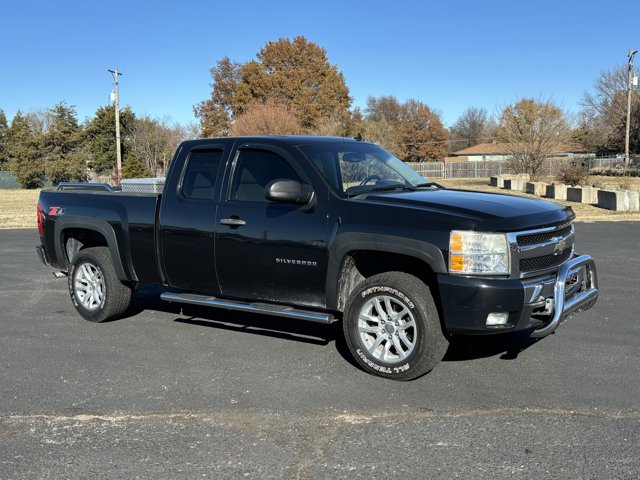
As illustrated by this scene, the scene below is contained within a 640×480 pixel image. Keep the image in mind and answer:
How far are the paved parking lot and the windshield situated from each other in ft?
5.05

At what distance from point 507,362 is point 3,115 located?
72.7 meters

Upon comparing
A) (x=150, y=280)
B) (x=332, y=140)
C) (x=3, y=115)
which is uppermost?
(x=3, y=115)

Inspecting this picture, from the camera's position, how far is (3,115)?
2665 inches

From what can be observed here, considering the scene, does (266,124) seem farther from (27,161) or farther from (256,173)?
(256,173)

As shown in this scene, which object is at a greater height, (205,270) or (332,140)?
(332,140)

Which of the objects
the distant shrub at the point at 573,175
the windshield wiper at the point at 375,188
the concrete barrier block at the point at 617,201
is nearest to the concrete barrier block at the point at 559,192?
the distant shrub at the point at 573,175

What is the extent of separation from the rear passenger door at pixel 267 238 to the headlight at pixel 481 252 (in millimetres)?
1150

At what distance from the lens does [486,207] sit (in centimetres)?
497

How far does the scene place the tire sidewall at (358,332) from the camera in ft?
15.9

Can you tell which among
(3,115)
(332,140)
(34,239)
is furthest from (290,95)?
(332,140)

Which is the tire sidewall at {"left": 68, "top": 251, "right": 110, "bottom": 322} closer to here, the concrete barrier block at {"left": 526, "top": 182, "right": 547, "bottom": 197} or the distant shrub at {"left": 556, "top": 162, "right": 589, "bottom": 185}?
the concrete barrier block at {"left": 526, "top": 182, "right": 547, "bottom": 197}

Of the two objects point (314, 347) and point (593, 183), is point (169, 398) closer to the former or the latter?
point (314, 347)

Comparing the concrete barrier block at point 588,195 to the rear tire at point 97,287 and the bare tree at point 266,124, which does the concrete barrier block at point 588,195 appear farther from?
the bare tree at point 266,124

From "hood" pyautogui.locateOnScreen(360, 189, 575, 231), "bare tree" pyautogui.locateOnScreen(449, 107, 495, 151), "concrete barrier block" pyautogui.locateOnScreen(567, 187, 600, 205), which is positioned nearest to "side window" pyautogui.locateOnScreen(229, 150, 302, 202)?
"hood" pyautogui.locateOnScreen(360, 189, 575, 231)
